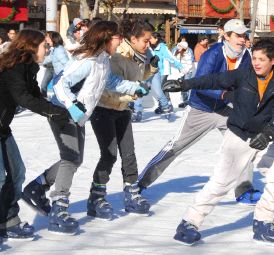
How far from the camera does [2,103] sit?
494cm

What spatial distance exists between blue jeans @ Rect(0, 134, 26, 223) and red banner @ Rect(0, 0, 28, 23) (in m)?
28.6

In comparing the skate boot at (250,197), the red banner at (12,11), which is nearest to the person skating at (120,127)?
the skate boot at (250,197)

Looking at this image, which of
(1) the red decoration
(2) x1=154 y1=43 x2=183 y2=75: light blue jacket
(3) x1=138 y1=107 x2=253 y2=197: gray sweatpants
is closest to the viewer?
(3) x1=138 y1=107 x2=253 y2=197: gray sweatpants

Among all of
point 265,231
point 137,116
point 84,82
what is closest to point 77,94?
point 84,82

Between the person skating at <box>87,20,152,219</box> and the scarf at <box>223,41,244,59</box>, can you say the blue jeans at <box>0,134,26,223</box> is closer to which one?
the person skating at <box>87,20,152,219</box>

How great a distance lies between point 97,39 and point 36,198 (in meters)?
1.28

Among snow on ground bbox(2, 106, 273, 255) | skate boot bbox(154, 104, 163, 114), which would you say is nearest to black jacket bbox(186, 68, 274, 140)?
snow on ground bbox(2, 106, 273, 255)

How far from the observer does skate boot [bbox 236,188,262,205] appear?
6.55 m

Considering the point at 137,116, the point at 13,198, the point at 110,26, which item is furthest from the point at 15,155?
the point at 137,116

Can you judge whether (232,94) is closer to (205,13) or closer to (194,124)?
(194,124)

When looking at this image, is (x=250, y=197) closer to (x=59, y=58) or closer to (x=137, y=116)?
(x=59, y=58)

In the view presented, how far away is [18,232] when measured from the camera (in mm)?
5215

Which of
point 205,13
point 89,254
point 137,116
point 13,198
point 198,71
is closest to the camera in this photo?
point 89,254

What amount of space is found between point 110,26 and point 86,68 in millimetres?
425
